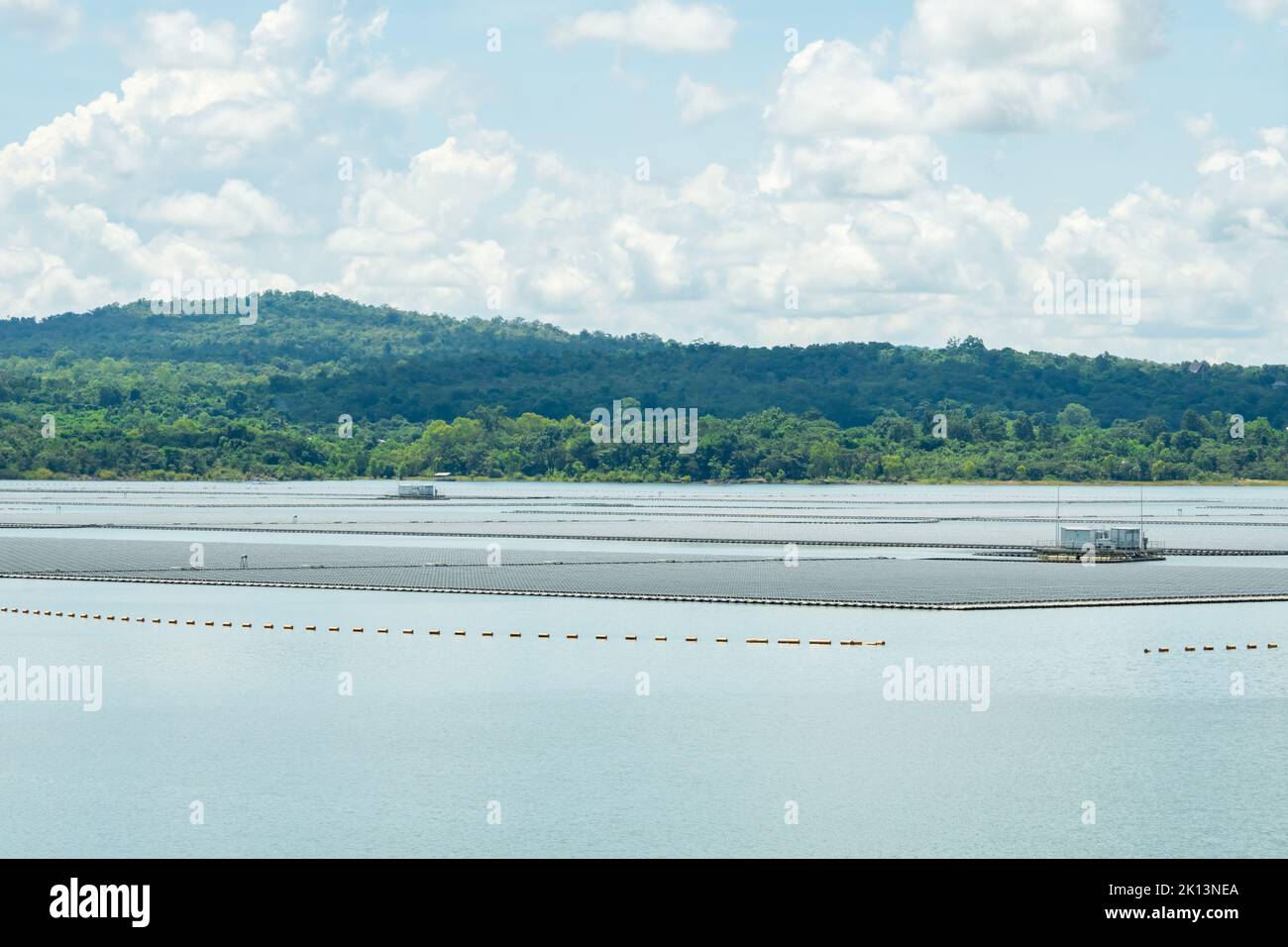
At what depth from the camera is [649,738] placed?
116 ft

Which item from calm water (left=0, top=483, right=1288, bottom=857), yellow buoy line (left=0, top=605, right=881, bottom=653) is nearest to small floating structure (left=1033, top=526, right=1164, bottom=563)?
calm water (left=0, top=483, right=1288, bottom=857)

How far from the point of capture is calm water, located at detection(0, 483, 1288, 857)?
27703mm

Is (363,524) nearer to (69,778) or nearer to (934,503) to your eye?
(934,503)

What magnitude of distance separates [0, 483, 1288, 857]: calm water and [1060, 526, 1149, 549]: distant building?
79.7 feet

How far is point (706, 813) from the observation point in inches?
1131

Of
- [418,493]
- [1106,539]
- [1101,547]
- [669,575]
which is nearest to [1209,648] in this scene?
[669,575]

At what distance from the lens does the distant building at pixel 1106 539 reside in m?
80.9

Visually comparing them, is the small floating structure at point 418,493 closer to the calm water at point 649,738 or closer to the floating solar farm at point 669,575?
the floating solar farm at point 669,575

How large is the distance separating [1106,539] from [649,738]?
5060cm

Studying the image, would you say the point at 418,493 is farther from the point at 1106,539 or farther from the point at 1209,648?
the point at 1209,648

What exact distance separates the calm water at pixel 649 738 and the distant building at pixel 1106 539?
2429 cm

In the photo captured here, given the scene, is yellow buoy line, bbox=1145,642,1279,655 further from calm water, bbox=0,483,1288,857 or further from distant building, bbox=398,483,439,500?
distant building, bbox=398,483,439,500
